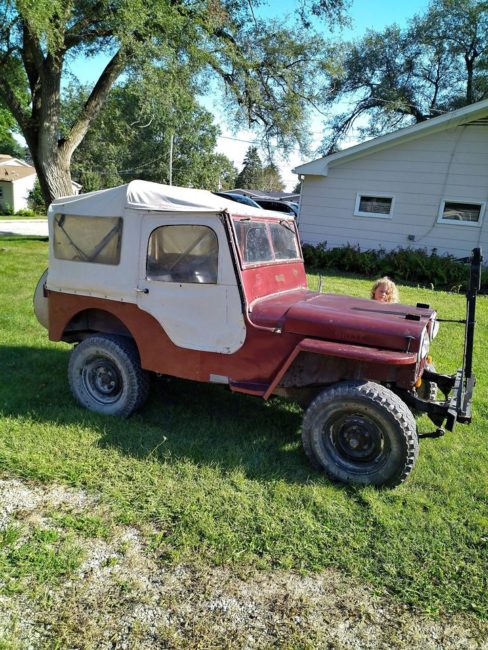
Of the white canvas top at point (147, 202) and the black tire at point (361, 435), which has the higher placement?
the white canvas top at point (147, 202)

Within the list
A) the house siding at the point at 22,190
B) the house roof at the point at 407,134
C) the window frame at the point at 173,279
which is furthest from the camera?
the house siding at the point at 22,190

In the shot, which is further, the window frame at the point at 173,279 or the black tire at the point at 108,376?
the black tire at the point at 108,376

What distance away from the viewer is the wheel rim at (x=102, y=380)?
409 cm

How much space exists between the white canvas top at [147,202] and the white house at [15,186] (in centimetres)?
4059

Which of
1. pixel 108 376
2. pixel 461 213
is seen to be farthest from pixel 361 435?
pixel 461 213

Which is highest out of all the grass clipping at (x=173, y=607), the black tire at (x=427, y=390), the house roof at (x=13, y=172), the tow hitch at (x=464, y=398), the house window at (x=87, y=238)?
the house roof at (x=13, y=172)

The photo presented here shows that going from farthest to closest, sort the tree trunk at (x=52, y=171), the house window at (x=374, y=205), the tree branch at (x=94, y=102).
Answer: the tree trunk at (x=52, y=171), the tree branch at (x=94, y=102), the house window at (x=374, y=205)

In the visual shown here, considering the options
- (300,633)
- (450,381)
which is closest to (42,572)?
(300,633)

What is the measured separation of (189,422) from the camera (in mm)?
4008

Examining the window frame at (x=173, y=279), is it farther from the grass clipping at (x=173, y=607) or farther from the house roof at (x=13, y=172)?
the house roof at (x=13, y=172)

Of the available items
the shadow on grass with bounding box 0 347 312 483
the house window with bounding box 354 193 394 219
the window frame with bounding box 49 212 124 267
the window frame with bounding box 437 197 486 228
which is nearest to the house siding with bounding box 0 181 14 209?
the house window with bounding box 354 193 394 219

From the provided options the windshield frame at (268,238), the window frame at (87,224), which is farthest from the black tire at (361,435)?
the window frame at (87,224)

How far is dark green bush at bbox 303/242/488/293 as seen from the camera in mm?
10922

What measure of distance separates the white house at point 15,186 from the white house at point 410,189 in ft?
118
